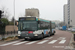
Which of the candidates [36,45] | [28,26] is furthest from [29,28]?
[36,45]

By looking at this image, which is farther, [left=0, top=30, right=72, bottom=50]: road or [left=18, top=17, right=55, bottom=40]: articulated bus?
[left=18, top=17, right=55, bottom=40]: articulated bus

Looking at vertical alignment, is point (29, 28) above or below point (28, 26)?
below

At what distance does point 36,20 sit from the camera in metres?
16.5

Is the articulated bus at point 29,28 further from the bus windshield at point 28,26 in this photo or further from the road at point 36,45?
the road at point 36,45

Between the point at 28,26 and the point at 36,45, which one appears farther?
the point at 28,26

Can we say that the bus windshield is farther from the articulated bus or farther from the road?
the road

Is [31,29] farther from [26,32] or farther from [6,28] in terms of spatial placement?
[6,28]

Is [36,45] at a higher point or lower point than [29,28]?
lower

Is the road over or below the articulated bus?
below

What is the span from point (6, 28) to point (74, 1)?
2798 centimetres

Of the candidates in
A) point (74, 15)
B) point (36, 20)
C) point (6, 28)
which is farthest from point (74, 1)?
point (36, 20)

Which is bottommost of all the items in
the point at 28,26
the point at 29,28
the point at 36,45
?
the point at 36,45

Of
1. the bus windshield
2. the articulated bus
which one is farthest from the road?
the bus windshield

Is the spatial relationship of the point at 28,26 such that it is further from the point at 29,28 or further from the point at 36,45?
the point at 36,45
